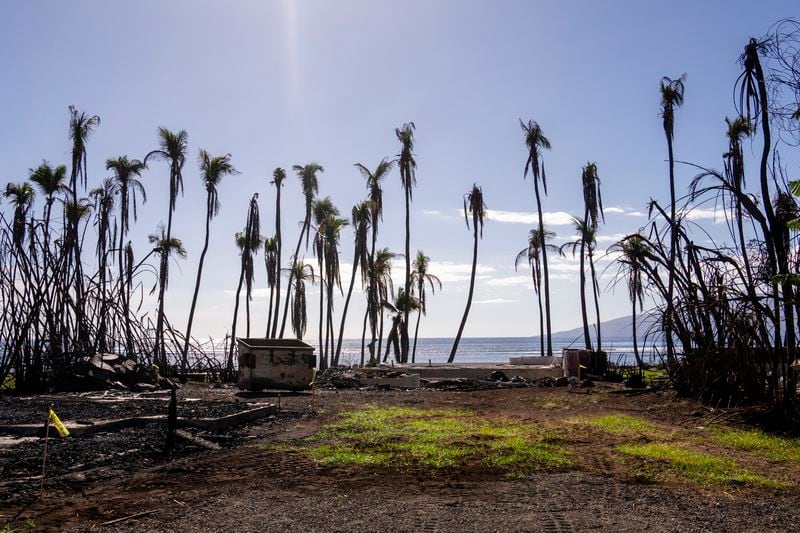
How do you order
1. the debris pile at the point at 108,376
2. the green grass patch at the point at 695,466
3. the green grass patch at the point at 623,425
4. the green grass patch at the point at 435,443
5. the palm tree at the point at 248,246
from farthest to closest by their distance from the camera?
the palm tree at the point at 248,246
the debris pile at the point at 108,376
the green grass patch at the point at 623,425
the green grass patch at the point at 435,443
the green grass patch at the point at 695,466

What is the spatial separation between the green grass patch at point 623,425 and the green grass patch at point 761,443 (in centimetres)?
114

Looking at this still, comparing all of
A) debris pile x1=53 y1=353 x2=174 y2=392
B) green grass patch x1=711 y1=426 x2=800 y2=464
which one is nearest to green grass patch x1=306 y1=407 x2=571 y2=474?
green grass patch x1=711 y1=426 x2=800 y2=464

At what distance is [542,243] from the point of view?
4403 centimetres

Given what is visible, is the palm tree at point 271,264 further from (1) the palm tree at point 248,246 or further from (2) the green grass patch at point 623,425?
(2) the green grass patch at point 623,425

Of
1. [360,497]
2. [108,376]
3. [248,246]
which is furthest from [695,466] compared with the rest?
[248,246]

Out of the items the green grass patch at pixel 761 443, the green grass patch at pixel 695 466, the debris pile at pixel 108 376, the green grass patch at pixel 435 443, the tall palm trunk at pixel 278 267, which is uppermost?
the tall palm trunk at pixel 278 267

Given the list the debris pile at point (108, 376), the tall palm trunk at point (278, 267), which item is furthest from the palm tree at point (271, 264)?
the debris pile at point (108, 376)

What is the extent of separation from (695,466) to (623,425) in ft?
14.4

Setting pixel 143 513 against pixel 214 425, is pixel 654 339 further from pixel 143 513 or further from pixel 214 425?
pixel 143 513

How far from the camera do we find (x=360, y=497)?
6895mm

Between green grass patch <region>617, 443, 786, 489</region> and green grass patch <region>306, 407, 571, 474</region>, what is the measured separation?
43.1 inches

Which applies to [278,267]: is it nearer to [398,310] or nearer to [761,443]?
[398,310]

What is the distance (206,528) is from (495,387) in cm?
2093

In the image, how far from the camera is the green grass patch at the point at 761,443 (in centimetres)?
930
